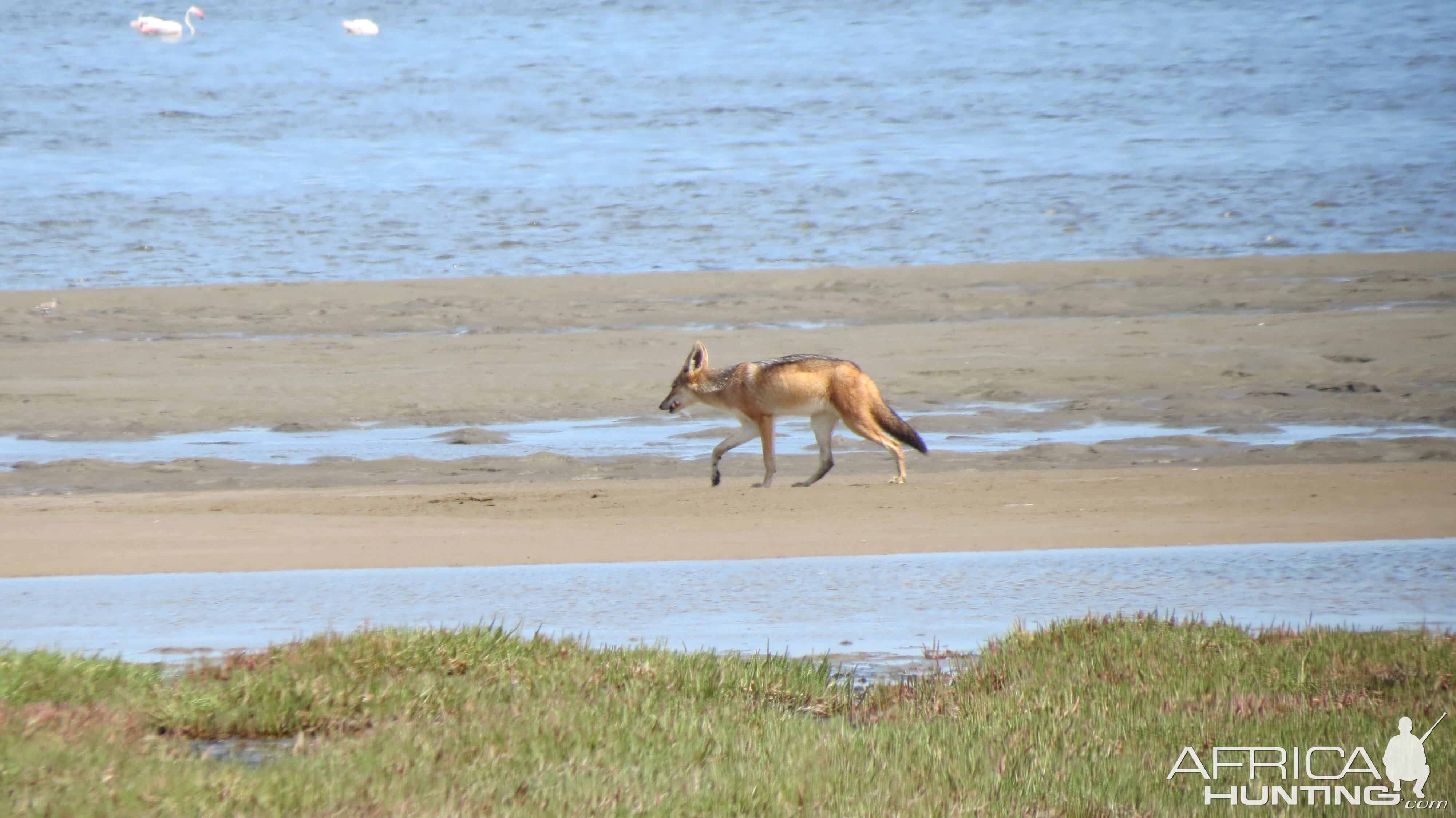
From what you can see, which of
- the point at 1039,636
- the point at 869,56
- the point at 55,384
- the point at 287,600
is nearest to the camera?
the point at 1039,636

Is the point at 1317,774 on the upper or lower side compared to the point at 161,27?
lower

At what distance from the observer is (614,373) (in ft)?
48.9

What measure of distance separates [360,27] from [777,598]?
172ft

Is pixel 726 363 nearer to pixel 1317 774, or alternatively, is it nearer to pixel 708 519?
pixel 708 519

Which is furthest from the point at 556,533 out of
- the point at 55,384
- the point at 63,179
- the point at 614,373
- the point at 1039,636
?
the point at 63,179

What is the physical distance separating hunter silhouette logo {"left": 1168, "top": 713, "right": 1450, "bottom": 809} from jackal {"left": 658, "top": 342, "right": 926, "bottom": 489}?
5803 millimetres

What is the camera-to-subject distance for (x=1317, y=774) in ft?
15.1

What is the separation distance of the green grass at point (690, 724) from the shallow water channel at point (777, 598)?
2.19 ft

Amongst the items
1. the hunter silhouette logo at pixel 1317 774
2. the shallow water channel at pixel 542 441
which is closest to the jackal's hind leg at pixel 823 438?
the shallow water channel at pixel 542 441

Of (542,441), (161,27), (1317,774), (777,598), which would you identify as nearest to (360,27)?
(161,27)

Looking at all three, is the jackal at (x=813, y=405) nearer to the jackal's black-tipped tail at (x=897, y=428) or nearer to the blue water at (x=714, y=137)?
the jackal's black-tipped tail at (x=897, y=428)

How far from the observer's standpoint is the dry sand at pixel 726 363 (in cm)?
901

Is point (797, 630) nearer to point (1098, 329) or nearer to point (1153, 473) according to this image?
point (1153, 473)

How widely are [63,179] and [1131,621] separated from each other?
2880cm
